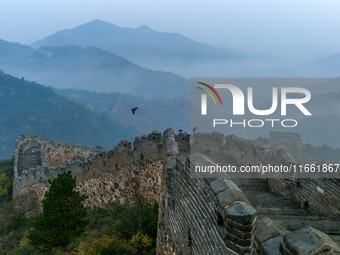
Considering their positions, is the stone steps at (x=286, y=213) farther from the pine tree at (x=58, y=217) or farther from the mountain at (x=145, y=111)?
the mountain at (x=145, y=111)

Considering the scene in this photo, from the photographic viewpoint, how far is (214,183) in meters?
2.89

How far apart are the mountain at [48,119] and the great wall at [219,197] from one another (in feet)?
323

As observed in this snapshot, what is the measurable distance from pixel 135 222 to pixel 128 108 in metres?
137

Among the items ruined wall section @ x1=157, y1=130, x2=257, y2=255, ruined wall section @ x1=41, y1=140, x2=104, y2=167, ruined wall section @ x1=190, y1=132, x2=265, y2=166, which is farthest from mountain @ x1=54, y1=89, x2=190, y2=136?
ruined wall section @ x1=157, y1=130, x2=257, y2=255

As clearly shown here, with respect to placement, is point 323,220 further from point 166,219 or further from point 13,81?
point 13,81

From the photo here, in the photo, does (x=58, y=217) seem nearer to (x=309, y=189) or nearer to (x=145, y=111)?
(x=309, y=189)

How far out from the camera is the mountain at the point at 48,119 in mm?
102750

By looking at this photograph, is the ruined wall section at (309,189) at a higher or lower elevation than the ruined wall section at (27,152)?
higher

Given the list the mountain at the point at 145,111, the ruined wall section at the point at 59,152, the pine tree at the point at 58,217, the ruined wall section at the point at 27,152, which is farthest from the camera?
the mountain at the point at 145,111

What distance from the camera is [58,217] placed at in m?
8.89

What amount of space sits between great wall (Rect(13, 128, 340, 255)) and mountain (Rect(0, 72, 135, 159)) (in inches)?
3874

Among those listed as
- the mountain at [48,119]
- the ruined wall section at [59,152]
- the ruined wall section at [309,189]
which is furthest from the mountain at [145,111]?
the ruined wall section at [309,189]

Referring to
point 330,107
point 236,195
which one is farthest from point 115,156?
point 330,107

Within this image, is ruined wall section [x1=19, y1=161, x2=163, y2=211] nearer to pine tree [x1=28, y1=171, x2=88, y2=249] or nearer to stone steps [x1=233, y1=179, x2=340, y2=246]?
pine tree [x1=28, y1=171, x2=88, y2=249]
